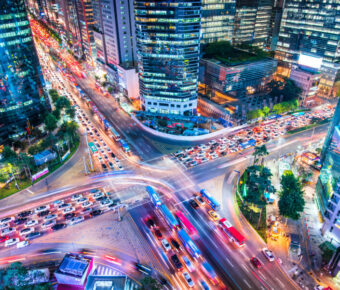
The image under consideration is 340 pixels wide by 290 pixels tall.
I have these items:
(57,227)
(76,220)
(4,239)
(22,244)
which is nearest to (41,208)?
(57,227)

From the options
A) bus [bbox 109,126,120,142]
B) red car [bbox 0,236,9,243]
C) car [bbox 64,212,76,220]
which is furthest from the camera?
bus [bbox 109,126,120,142]

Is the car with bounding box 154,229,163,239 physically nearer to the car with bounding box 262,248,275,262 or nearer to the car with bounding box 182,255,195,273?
the car with bounding box 182,255,195,273

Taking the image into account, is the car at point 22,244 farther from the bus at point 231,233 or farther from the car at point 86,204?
the bus at point 231,233

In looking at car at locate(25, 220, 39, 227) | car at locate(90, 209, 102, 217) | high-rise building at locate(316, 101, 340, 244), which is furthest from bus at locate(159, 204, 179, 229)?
high-rise building at locate(316, 101, 340, 244)

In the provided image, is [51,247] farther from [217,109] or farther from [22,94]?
[217,109]

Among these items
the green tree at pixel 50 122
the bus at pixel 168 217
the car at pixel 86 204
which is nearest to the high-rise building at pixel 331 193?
the bus at pixel 168 217

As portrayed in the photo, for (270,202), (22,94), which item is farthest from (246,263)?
(22,94)
